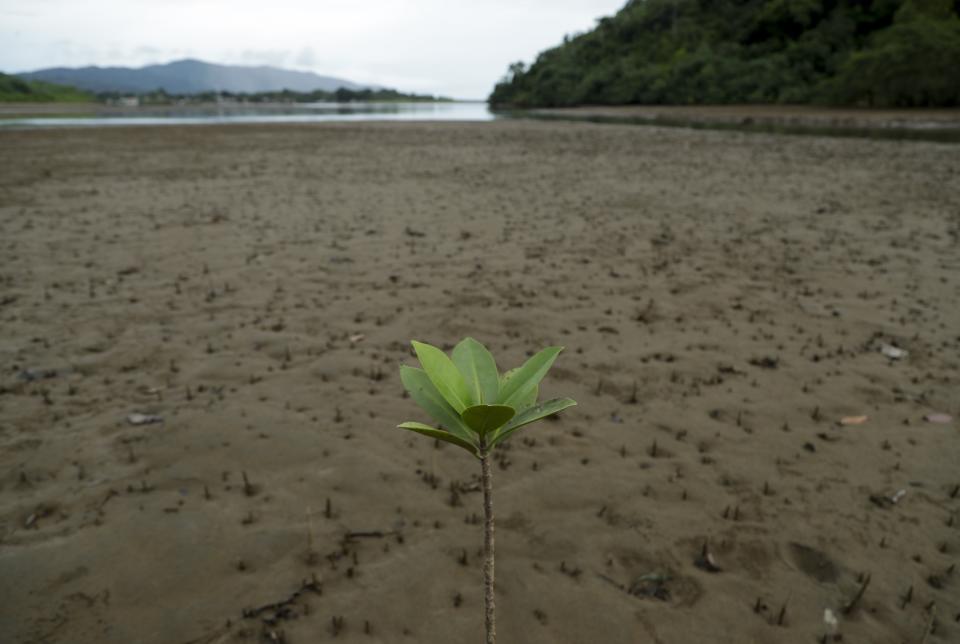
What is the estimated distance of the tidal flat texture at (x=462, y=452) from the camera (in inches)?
86.1

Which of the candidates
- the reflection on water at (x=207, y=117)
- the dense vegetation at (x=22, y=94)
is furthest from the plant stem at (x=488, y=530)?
the dense vegetation at (x=22, y=94)

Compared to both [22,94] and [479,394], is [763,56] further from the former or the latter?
[22,94]

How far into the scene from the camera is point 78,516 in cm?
261

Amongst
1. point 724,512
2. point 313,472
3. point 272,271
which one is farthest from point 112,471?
point 272,271

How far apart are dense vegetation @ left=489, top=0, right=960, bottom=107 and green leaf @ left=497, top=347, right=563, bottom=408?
5559cm

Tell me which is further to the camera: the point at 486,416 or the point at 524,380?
the point at 524,380

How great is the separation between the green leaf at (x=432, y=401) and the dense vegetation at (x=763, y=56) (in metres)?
55.7

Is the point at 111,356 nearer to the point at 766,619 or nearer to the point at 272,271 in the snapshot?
the point at 272,271

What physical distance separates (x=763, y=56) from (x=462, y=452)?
8129 centimetres

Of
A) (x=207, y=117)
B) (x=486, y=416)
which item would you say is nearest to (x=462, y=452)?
(x=486, y=416)

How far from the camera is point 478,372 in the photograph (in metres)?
0.86

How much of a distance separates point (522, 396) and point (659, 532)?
2178 mm

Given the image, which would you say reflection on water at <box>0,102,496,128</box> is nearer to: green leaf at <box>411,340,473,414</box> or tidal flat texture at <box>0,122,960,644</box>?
tidal flat texture at <box>0,122,960,644</box>

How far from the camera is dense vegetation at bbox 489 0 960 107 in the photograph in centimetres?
4316
